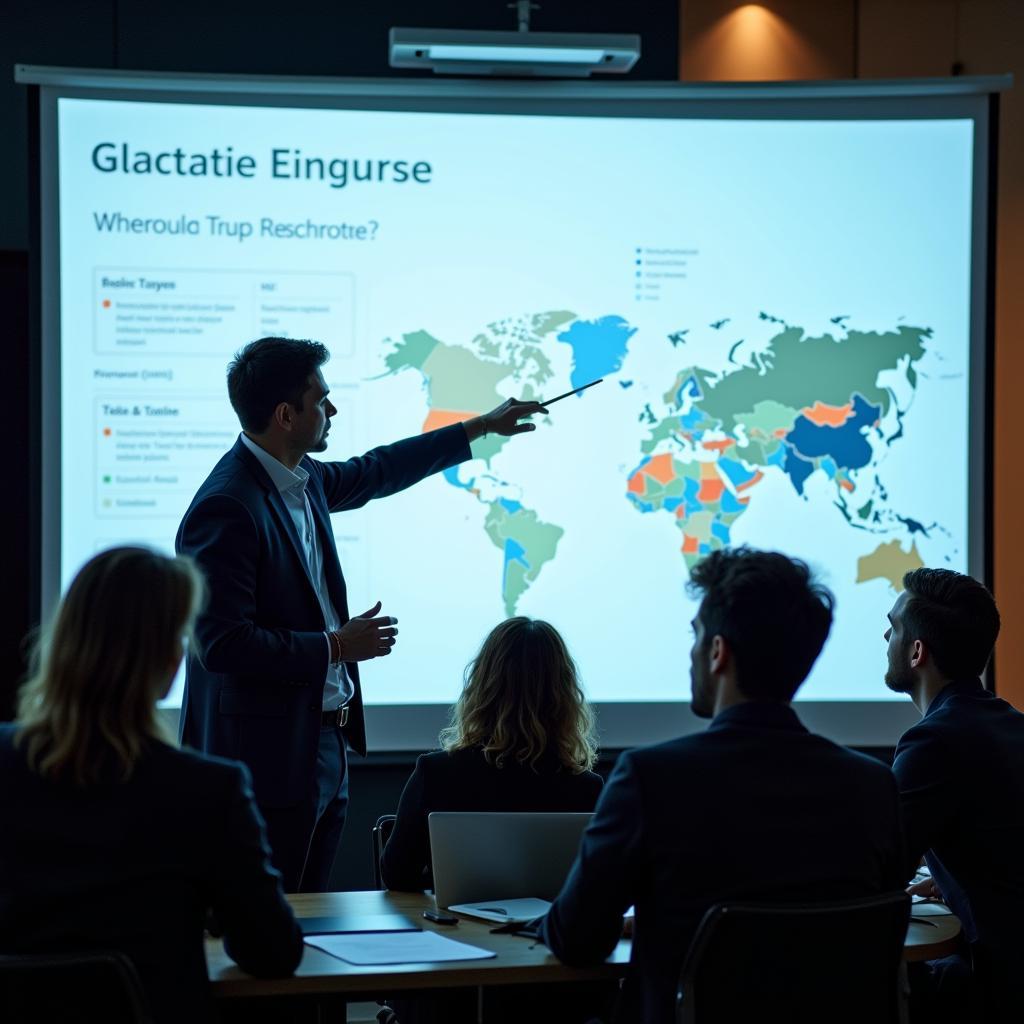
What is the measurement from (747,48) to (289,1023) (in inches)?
158

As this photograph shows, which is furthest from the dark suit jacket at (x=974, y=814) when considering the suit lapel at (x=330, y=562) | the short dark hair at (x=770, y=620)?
the suit lapel at (x=330, y=562)

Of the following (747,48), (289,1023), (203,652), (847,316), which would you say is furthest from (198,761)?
(747,48)

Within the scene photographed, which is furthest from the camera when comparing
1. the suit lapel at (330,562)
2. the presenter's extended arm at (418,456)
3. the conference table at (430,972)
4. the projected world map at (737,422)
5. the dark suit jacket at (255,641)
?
the projected world map at (737,422)

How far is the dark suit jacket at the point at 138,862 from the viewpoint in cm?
167

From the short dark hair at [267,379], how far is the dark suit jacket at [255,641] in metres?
0.09

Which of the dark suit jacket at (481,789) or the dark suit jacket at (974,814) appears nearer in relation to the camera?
the dark suit jacket at (974,814)

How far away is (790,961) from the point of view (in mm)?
1786

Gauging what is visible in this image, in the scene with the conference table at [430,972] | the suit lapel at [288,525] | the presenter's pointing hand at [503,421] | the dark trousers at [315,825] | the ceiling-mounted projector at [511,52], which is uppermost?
the ceiling-mounted projector at [511,52]

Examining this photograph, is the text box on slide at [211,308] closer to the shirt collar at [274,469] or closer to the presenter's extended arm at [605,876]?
the shirt collar at [274,469]

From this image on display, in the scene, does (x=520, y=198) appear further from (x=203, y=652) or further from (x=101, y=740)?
(x=101, y=740)

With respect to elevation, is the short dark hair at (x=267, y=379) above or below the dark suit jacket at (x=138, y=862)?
above

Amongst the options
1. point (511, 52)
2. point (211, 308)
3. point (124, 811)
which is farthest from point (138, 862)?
point (511, 52)

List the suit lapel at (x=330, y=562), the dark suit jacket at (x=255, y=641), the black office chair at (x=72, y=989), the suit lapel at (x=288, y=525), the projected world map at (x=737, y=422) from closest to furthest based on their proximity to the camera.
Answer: the black office chair at (x=72, y=989), the dark suit jacket at (x=255, y=641), the suit lapel at (x=288, y=525), the suit lapel at (x=330, y=562), the projected world map at (x=737, y=422)

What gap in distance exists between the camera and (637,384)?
14.6 feet
